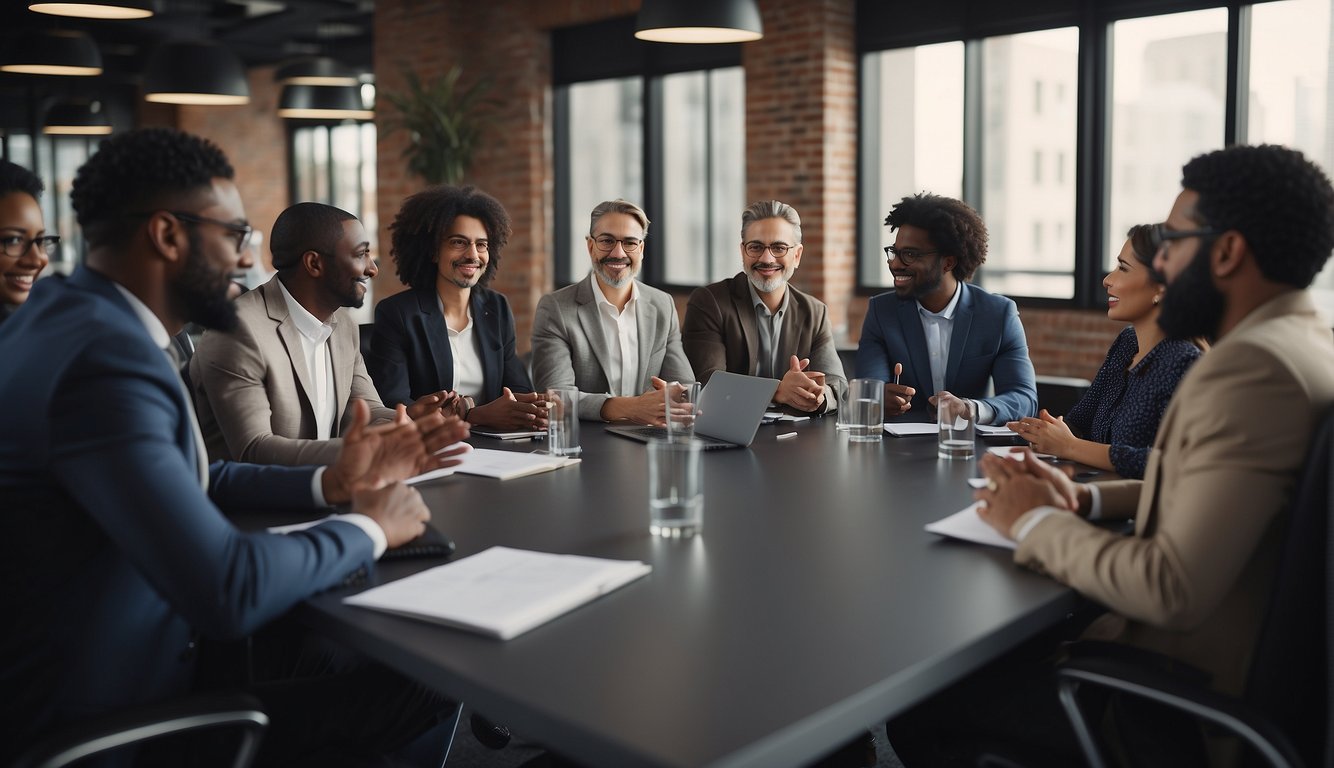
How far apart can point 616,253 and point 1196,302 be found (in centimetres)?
229

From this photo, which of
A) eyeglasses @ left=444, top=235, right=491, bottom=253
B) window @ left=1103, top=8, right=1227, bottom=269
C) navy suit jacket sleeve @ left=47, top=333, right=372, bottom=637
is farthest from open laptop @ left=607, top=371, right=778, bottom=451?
window @ left=1103, top=8, right=1227, bottom=269

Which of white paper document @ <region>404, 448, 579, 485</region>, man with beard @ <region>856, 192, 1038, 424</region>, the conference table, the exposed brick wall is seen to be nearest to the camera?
the conference table

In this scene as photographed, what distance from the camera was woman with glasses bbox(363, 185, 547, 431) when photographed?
338cm

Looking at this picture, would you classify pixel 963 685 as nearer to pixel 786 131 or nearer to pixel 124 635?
pixel 124 635

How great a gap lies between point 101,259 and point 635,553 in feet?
2.93

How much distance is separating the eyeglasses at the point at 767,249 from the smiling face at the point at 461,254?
0.94m

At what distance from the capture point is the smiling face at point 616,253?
3.72 meters

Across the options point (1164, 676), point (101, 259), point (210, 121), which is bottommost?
point (1164, 676)

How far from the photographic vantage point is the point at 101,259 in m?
1.64

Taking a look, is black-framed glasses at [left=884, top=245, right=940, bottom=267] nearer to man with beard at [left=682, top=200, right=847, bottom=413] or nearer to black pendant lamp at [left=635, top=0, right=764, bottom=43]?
man with beard at [left=682, top=200, right=847, bottom=413]

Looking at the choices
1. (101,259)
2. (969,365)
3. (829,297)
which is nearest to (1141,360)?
(969,365)

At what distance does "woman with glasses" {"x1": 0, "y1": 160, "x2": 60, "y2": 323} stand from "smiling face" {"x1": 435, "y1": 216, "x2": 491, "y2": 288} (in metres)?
1.08

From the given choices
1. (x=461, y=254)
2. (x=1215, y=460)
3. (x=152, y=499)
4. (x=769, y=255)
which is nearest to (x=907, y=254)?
(x=769, y=255)

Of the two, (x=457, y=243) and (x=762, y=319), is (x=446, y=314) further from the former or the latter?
(x=762, y=319)
